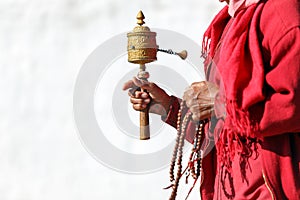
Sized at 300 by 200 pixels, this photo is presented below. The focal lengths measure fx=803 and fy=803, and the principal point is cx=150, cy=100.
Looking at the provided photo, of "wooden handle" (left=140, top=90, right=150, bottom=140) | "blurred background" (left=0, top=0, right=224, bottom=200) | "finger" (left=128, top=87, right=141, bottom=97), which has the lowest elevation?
"wooden handle" (left=140, top=90, right=150, bottom=140)

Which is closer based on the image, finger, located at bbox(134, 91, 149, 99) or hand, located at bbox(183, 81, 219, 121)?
hand, located at bbox(183, 81, 219, 121)

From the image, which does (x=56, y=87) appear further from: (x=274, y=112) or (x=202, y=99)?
(x=274, y=112)

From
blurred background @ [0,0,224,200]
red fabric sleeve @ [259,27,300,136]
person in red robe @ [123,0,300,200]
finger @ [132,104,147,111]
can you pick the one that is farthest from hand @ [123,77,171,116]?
blurred background @ [0,0,224,200]

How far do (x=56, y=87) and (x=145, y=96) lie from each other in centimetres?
145

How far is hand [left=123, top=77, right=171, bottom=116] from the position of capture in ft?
7.11

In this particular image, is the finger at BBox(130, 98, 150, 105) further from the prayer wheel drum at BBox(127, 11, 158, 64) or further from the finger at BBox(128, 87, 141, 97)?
the prayer wheel drum at BBox(127, 11, 158, 64)

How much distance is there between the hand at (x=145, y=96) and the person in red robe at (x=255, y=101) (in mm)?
142

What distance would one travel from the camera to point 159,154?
2348 millimetres

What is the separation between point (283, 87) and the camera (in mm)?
1832

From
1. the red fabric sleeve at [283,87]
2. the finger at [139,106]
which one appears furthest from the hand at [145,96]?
the red fabric sleeve at [283,87]

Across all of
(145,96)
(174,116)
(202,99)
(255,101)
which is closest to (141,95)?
(145,96)

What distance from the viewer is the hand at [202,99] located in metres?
2.00

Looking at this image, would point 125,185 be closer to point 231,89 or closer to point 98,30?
point 98,30

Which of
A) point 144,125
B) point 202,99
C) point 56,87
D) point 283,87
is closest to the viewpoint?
point 283,87
